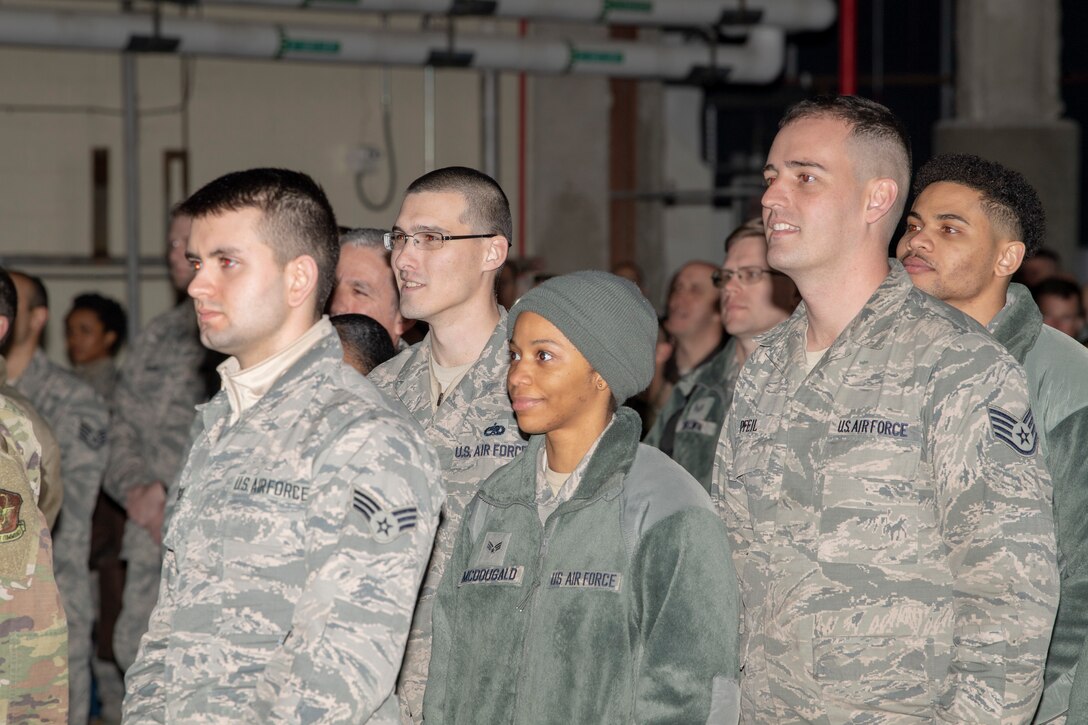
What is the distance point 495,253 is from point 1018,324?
1.17 meters

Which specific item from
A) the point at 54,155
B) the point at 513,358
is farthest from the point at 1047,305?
the point at 54,155

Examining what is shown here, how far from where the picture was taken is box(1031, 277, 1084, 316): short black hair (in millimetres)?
6410

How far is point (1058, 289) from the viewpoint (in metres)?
6.41

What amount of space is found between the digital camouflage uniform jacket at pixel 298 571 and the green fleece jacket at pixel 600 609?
29cm

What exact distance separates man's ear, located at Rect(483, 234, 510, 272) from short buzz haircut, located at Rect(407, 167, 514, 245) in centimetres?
2

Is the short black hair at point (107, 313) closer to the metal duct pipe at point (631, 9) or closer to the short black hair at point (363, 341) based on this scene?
the metal duct pipe at point (631, 9)

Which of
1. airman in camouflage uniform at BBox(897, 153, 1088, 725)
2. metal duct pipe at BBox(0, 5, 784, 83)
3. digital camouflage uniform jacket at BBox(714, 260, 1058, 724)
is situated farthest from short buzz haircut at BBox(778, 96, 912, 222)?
metal duct pipe at BBox(0, 5, 784, 83)

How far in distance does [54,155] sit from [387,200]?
2.18 metres

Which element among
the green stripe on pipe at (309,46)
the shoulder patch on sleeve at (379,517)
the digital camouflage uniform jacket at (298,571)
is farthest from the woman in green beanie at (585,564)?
the green stripe on pipe at (309,46)

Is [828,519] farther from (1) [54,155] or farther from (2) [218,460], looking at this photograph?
(1) [54,155]

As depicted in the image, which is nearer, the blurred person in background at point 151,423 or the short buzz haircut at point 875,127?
the short buzz haircut at point 875,127

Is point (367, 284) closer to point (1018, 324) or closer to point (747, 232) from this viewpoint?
point (747, 232)

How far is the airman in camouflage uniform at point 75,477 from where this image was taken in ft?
15.6

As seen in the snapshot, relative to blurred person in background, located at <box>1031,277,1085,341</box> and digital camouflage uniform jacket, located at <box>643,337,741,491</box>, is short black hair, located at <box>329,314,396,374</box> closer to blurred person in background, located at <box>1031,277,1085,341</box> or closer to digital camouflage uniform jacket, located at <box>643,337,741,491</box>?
digital camouflage uniform jacket, located at <box>643,337,741,491</box>
